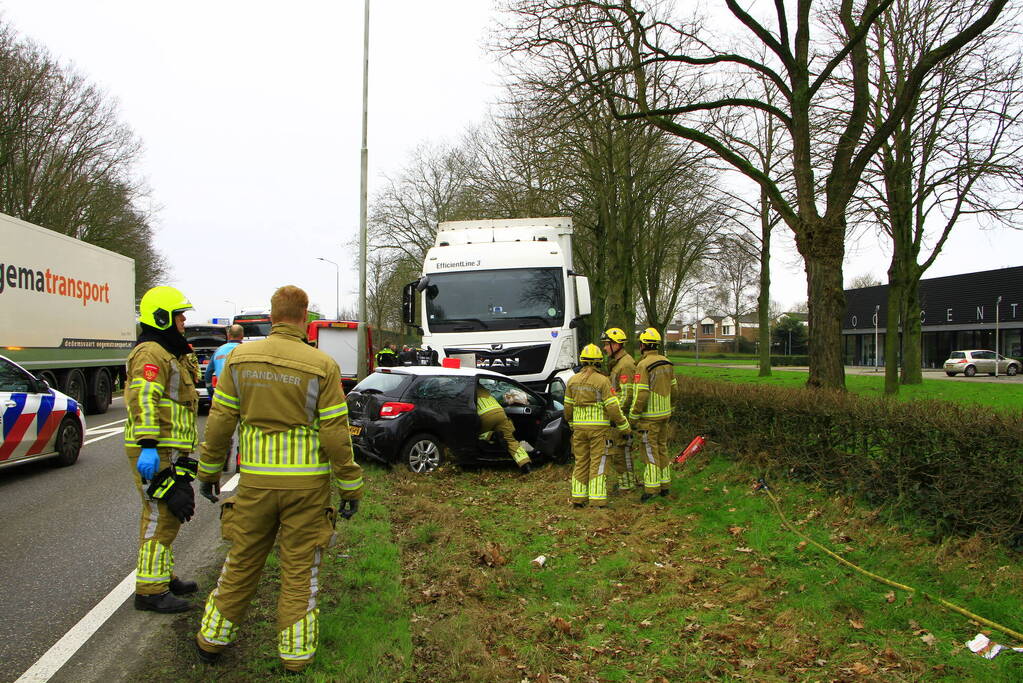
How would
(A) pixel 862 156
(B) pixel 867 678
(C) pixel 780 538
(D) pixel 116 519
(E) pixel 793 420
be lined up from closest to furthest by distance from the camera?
(B) pixel 867 678 < (C) pixel 780 538 < (D) pixel 116 519 < (E) pixel 793 420 < (A) pixel 862 156

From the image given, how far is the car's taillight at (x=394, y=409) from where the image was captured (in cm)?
965

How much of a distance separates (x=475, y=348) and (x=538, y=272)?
1735 millimetres

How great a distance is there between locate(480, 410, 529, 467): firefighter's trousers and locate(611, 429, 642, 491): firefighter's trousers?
1429 millimetres

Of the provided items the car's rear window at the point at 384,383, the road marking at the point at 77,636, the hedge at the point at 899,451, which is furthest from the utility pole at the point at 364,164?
the road marking at the point at 77,636

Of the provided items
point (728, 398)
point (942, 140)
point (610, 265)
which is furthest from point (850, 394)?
point (610, 265)

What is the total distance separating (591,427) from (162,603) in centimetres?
474

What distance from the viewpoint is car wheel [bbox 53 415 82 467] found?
9.73m

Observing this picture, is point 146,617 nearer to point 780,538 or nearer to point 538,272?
point 780,538

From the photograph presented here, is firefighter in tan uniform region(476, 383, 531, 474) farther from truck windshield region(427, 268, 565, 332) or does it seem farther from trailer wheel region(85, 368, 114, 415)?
trailer wheel region(85, 368, 114, 415)

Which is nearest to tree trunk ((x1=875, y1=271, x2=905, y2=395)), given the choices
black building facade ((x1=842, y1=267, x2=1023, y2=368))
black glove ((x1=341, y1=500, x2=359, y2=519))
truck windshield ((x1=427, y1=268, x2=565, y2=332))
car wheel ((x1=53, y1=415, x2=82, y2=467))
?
truck windshield ((x1=427, y1=268, x2=565, y2=332))

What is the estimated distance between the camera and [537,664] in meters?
4.31

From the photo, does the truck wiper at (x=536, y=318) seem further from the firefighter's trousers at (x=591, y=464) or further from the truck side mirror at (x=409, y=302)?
the firefighter's trousers at (x=591, y=464)

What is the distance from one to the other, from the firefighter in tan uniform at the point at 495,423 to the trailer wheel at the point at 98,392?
11.6 meters

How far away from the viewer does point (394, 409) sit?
9.66 metres
